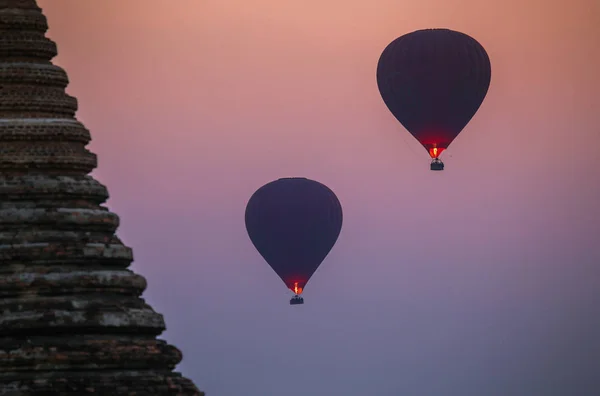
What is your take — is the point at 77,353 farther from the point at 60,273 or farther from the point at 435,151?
the point at 435,151

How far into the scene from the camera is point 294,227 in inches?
2339

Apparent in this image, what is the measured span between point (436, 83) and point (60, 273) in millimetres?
28627

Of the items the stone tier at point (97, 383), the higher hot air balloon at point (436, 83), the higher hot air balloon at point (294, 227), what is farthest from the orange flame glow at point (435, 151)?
the stone tier at point (97, 383)

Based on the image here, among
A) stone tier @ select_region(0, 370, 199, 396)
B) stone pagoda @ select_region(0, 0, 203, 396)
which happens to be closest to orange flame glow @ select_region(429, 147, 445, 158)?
stone pagoda @ select_region(0, 0, 203, 396)

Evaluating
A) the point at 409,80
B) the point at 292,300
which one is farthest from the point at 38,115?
the point at 292,300

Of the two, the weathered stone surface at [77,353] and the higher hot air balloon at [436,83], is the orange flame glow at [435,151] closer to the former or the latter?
the higher hot air balloon at [436,83]

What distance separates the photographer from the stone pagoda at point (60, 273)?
28.4 metres

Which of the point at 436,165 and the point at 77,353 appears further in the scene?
the point at 436,165

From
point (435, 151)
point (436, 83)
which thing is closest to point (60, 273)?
point (436, 83)

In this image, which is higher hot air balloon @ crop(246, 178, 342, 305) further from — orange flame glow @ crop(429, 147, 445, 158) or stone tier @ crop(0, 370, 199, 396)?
stone tier @ crop(0, 370, 199, 396)

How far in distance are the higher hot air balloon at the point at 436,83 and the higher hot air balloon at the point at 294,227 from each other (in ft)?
14.3

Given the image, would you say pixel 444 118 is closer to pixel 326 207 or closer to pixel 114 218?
pixel 326 207

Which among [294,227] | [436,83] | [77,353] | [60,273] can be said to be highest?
[436,83]

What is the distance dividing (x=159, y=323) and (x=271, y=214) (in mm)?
30985
